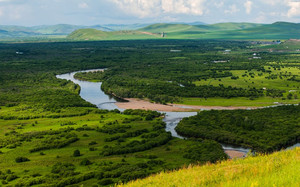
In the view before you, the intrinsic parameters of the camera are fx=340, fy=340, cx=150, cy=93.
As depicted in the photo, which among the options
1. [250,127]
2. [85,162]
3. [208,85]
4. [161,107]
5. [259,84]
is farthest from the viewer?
[259,84]

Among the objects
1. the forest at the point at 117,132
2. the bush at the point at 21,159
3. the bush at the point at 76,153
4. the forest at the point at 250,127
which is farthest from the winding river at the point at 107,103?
the bush at the point at 21,159

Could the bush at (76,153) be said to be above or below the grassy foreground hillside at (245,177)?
below

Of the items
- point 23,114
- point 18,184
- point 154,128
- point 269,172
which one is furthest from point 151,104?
point 269,172

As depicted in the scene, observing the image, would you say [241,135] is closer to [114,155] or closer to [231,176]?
[114,155]

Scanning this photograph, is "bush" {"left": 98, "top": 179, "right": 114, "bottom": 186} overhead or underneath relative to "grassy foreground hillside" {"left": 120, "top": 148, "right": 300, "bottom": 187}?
underneath

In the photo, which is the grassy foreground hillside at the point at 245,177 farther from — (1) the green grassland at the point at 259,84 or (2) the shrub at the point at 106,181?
(1) the green grassland at the point at 259,84

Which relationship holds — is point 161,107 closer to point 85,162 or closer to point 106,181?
point 85,162

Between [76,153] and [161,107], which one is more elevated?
[76,153]

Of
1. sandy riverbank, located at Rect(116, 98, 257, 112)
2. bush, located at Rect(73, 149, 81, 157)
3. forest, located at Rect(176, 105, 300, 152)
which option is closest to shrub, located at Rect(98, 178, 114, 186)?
bush, located at Rect(73, 149, 81, 157)

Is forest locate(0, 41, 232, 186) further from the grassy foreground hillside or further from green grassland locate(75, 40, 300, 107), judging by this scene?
green grassland locate(75, 40, 300, 107)

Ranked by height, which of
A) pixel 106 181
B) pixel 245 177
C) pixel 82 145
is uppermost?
pixel 245 177

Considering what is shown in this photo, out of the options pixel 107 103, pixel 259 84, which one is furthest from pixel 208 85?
pixel 107 103

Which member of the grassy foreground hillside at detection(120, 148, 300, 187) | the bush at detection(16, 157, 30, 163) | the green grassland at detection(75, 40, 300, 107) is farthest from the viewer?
the green grassland at detection(75, 40, 300, 107)
